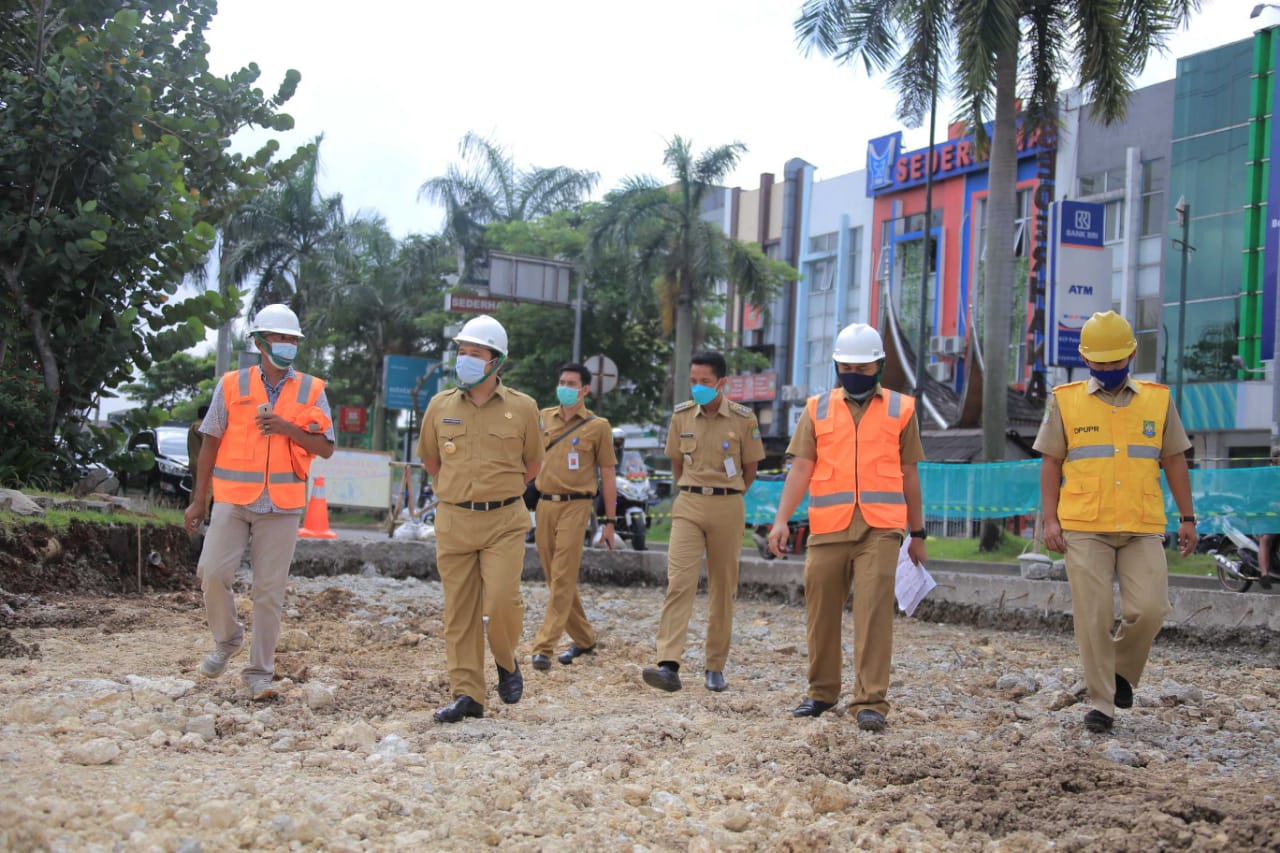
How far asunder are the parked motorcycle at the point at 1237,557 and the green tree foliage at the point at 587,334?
2258cm

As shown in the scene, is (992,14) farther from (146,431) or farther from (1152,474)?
(1152,474)

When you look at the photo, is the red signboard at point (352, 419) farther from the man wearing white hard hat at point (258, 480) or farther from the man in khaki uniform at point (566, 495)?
the man wearing white hard hat at point (258, 480)

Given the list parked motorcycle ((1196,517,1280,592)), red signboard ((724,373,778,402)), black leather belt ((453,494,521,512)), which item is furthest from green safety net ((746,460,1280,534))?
red signboard ((724,373,778,402))

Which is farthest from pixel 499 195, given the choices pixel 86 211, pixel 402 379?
pixel 86 211

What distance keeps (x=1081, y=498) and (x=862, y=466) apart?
1.04 m

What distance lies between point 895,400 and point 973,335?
28.5 metres

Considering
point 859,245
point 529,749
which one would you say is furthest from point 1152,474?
point 859,245

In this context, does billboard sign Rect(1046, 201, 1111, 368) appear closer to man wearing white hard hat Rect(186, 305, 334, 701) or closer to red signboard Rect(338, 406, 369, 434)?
man wearing white hard hat Rect(186, 305, 334, 701)

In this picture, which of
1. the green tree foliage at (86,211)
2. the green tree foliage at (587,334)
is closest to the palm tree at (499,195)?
the green tree foliage at (587,334)

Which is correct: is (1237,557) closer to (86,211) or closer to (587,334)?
(86,211)

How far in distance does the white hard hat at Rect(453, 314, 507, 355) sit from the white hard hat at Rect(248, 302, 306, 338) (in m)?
0.87

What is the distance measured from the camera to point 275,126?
547 inches

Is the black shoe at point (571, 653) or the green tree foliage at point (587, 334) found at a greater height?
the green tree foliage at point (587, 334)

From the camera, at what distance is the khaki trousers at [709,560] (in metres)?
7.60
